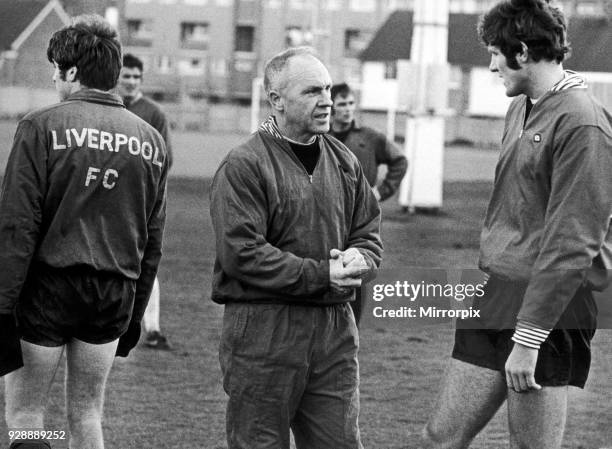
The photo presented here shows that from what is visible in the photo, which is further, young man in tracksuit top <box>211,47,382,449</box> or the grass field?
the grass field

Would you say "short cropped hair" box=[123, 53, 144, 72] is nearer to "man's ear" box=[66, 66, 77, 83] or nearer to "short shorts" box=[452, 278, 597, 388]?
"man's ear" box=[66, 66, 77, 83]

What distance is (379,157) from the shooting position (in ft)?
32.6

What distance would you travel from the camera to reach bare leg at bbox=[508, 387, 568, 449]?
4.16 meters

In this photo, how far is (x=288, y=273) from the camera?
13.9 feet

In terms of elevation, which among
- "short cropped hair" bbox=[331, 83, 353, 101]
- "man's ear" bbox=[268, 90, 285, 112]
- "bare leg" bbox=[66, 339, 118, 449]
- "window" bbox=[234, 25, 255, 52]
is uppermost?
"window" bbox=[234, 25, 255, 52]

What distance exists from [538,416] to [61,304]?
1783mm

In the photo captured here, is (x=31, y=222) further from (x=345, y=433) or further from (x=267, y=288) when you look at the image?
(x=345, y=433)

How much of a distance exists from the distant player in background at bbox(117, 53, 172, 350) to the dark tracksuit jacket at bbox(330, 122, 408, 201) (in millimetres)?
1288

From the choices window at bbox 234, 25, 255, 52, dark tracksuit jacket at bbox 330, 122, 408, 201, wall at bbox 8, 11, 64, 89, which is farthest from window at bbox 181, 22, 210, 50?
dark tracksuit jacket at bbox 330, 122, 408, 201

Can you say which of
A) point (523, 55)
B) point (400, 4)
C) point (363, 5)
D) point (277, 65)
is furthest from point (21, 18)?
point (523, 55)

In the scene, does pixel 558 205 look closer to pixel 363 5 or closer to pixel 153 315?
pixel 153 315

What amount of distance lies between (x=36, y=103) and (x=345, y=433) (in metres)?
66.2

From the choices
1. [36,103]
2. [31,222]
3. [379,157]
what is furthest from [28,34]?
[31,222]

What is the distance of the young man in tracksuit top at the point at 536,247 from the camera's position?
3945 mm
